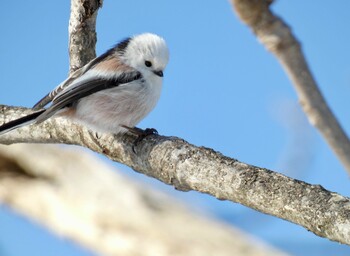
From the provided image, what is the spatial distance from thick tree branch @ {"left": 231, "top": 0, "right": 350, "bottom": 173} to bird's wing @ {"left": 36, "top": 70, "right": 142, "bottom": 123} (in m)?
1.47

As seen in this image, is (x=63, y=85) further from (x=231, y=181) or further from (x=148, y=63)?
(x=231, y=181)

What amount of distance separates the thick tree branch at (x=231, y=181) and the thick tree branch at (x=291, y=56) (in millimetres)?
655

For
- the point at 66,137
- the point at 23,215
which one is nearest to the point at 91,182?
the point at 23,215

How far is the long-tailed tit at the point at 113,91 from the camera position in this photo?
2316 millimetres

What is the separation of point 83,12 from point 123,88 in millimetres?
467

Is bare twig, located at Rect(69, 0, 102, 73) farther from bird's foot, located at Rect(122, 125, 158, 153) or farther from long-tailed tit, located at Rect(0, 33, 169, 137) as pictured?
bird's foot, located at Rect(122, 125, 158, 153)

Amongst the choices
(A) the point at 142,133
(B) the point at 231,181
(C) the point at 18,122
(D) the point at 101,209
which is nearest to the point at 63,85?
(C) the point at 18,122

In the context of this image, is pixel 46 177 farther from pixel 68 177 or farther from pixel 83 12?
pixel 83 12

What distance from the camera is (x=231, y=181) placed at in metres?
1.76

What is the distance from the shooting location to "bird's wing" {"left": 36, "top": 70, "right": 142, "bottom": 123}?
227cm

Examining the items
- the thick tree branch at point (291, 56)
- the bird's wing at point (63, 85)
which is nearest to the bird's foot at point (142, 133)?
the bird's wing at point (63, 85)

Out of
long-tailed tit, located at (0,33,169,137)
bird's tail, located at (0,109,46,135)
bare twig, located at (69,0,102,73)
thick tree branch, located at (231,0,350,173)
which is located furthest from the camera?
bare twig, located at (69,0,102,73)

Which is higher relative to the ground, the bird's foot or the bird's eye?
the bird's eye

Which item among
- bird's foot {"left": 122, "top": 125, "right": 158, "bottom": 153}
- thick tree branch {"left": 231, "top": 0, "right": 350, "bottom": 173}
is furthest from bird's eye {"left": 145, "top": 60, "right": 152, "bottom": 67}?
thick tree branch {"left": 231, "top": 0, "right": 350, "bottom": 173}
